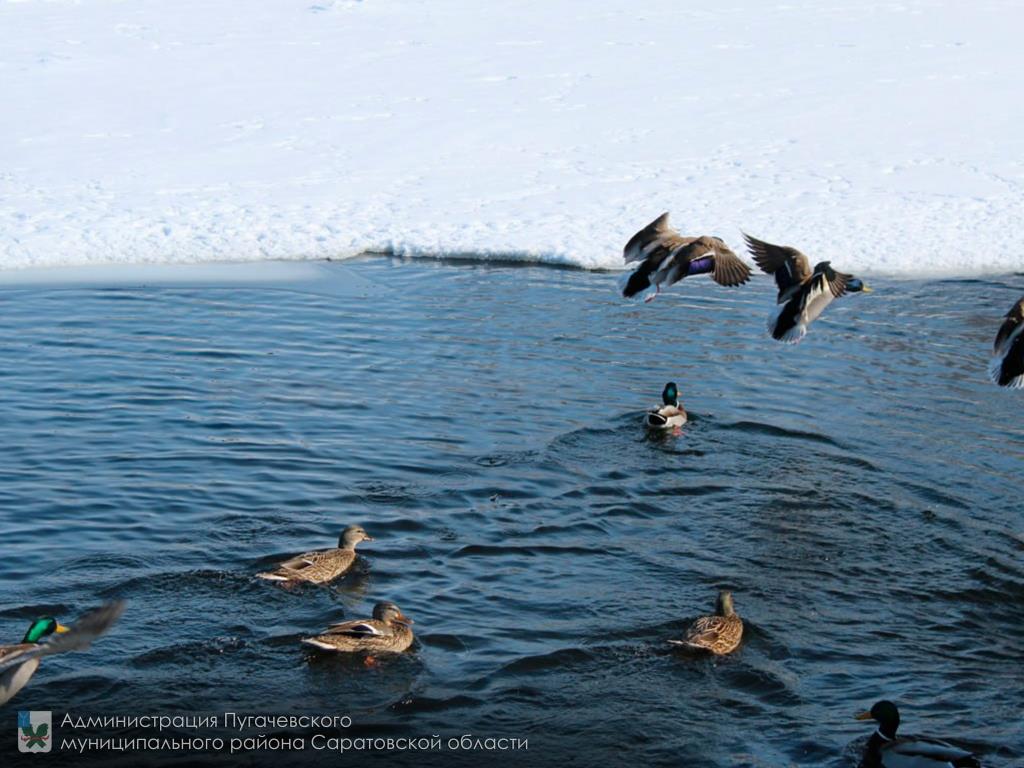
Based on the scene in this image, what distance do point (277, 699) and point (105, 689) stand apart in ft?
3.00

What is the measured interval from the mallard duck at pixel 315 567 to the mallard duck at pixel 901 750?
347cm

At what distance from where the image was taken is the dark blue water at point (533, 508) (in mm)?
7289

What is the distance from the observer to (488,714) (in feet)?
23.2

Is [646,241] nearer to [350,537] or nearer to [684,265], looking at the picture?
[684,265]

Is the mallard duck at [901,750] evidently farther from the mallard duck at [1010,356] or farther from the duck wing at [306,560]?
the duck wing at [306,560]

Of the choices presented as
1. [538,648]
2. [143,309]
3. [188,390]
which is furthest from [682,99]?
[538,648]

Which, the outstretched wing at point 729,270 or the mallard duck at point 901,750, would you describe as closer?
the mallard duck at point 901,750

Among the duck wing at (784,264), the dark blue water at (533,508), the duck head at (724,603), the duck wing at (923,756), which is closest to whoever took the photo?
the duck wing at (923,756)

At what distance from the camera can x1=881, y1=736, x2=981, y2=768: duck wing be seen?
6.45m

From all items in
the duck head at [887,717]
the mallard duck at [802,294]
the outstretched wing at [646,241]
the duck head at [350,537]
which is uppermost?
the outstretched wing at [646,241]

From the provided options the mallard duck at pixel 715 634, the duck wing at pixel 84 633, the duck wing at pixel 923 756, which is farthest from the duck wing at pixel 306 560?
the duck wing at pixel 923 756

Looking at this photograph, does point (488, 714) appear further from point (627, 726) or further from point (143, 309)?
point (143, 309)

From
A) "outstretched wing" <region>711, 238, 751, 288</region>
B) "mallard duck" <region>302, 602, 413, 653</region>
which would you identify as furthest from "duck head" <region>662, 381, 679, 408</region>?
"mallard duck" <region>302, 602, 413, 653</region>

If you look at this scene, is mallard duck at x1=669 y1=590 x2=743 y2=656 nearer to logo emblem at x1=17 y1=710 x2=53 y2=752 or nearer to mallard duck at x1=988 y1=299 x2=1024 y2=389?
mallard duck at x1=988 y1=299 x2=1024 y2=389
